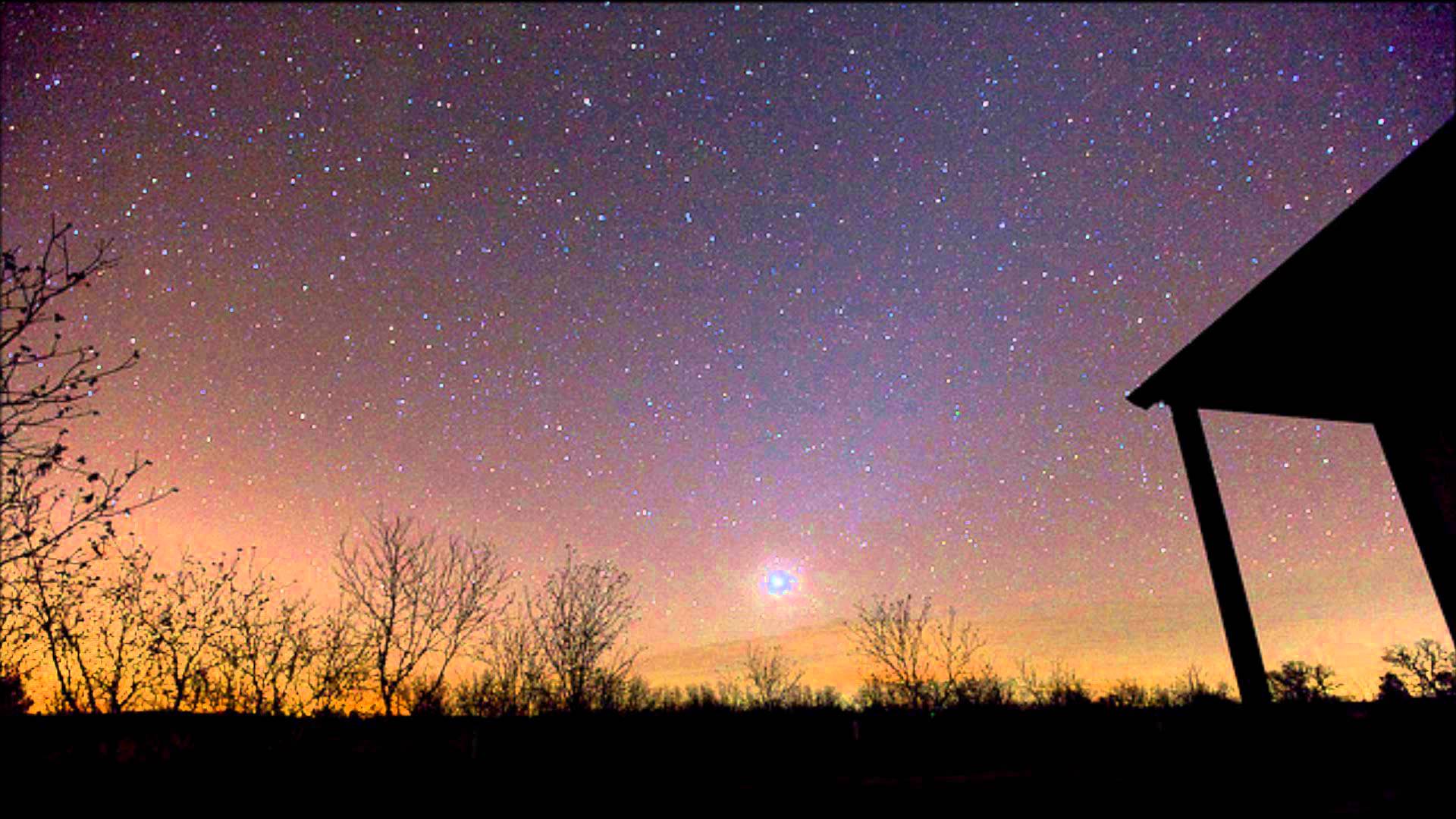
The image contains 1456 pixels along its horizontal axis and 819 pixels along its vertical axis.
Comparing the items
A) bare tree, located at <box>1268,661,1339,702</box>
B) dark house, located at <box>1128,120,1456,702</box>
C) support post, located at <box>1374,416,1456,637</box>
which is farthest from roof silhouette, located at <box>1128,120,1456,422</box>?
bare tree, located at <box>1268,661,1339,702</box>

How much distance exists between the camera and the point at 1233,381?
6.59 metres

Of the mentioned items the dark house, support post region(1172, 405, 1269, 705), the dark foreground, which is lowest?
the dark foreground

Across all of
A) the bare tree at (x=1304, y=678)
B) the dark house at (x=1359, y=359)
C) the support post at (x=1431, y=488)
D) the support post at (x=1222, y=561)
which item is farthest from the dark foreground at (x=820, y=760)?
the bare tree at (x=1304, y=678)

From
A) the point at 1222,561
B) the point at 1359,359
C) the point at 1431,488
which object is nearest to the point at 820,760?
the point at 1222,561

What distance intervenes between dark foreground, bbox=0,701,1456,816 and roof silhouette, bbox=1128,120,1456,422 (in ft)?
9.66

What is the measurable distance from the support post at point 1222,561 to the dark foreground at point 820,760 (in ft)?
0.99

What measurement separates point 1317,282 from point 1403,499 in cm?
494

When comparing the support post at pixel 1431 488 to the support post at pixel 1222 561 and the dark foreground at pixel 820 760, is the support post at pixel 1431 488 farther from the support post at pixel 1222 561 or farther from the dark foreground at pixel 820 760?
the support post at pixel 1222 561

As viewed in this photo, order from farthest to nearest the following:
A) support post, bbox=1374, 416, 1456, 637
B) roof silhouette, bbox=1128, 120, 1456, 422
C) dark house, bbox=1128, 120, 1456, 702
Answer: support post, bbox=1374, 416, 1456, 637
dark house, bbox=1128, 120, 1456, 702
roof silhouette, bbox=1128, 120, 1456, 422

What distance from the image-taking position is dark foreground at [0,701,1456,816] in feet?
12.2

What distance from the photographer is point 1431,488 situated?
298 inches

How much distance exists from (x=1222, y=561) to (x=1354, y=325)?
7.41 feet

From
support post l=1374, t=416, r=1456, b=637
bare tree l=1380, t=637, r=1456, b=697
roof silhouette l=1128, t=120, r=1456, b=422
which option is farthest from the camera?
bare tree l=1380, t=637, r=1456, b=697

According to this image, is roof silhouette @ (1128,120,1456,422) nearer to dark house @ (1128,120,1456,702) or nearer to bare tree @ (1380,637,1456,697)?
dark house @ (1128,120,1456,702)
